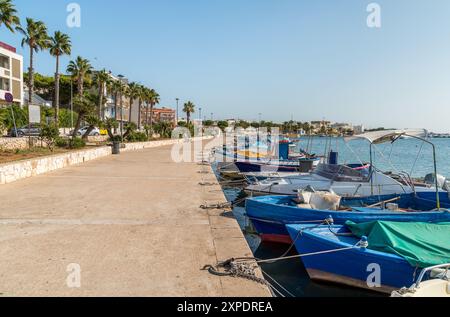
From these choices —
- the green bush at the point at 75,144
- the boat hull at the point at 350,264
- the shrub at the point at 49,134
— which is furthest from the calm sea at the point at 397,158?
the green bush at the point at 75,144

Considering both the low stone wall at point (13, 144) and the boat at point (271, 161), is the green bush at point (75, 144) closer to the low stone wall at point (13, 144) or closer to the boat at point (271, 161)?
the low stone wall at point (13, 144)

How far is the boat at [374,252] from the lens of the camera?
243 inches

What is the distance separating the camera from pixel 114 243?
605 cm

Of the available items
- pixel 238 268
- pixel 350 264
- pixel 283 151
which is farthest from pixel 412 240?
pixel 283 151

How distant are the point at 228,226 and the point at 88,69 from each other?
52482mm

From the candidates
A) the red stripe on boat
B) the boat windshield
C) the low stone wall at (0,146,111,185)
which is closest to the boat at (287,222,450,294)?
the red stripe on boat

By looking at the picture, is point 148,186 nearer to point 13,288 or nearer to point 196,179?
point 196,179

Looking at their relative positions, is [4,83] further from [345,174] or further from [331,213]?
[331,213]

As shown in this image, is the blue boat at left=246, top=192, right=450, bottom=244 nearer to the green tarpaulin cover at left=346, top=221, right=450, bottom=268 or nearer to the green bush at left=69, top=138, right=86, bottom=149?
the green tarpaulin cover at left=346, top=221, right=450, bottom=268

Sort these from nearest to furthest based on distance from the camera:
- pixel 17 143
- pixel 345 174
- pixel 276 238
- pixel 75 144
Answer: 1. pixel 276 238
2. pixel 345 174
3. pixel 17 143
4. pixel 75 144

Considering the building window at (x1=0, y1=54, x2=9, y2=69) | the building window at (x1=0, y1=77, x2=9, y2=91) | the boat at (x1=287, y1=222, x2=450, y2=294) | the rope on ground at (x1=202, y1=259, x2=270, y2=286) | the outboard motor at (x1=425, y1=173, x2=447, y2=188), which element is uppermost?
the building window at (x1=0, y1=54, x2=9, y2=69)

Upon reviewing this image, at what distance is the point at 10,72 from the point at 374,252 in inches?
2050

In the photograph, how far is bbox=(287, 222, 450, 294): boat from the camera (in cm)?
617
